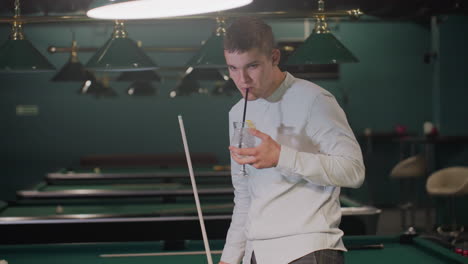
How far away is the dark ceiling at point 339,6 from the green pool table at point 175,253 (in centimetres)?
219

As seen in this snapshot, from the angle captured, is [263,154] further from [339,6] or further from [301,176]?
[339,6]

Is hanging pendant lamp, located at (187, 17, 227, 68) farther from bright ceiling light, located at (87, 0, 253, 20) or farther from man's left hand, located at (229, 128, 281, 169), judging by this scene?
man's left hand, located at (229, 128, 281, 169)

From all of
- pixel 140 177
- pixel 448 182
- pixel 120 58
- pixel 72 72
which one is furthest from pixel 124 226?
pixel 448 182

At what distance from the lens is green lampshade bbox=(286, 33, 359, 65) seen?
3180mm

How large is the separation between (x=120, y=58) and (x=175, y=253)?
1.01m

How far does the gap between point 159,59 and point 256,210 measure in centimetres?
803

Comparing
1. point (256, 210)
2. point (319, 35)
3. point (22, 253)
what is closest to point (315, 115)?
point (256, 210)

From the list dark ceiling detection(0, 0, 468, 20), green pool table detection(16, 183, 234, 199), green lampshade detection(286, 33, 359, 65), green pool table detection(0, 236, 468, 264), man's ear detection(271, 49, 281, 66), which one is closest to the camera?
man's ear detection(271, 49, 281, 66)

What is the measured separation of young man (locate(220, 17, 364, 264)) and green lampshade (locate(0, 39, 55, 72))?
5.64 ft

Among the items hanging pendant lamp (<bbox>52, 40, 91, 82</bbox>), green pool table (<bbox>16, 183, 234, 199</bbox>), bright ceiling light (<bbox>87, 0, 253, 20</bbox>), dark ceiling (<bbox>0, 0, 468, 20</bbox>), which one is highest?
dark ceiling (<bbox>0, 0, 468, 20</bbox>)

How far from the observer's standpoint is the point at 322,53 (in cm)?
320

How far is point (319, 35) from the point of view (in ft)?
10.9

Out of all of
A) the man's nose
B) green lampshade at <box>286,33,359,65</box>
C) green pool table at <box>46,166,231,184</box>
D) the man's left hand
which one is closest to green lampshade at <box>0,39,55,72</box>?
green lampshade at <box>286,33,359,65</box>

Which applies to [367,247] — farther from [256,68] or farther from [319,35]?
[256,68]
